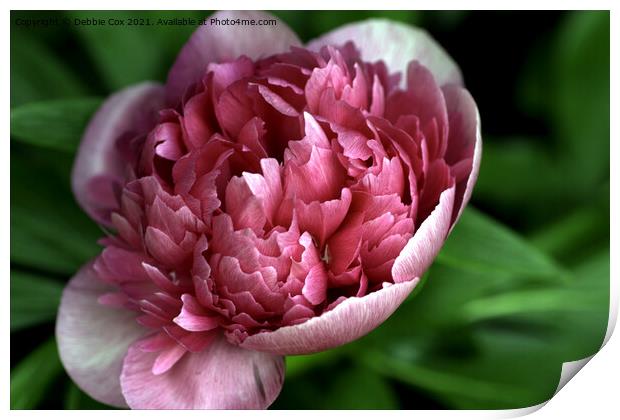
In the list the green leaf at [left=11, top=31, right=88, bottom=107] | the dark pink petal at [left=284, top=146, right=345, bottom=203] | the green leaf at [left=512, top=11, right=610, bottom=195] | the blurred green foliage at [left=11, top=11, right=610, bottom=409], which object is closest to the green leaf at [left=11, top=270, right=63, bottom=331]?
the blurred green foliage at [left=11, top=11, right=610, bottom=409]

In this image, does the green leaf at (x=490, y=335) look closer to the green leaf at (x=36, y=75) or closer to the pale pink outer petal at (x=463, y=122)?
the pale pink outer petal at (x=463, y=122)

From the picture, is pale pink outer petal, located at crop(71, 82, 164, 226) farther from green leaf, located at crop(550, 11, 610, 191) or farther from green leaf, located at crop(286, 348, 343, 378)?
green leaf, located at crop(550, 11, 610, 191)

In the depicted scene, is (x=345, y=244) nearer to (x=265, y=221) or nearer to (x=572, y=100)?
(x=265, y=221)

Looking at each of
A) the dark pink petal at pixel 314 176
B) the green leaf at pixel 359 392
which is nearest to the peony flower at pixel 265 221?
the dark pink petal at pixel 314 176

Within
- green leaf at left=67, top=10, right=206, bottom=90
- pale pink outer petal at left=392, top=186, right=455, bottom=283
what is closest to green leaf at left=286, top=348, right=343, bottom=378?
pale pink outer petal at left=392, top=186, right=455, bottom=283

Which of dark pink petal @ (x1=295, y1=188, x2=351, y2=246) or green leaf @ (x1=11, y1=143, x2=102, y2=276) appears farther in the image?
green leaf @ (x1=11, y1=143, x2=102, y2=276)

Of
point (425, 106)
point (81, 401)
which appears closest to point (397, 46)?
point (425, 106)

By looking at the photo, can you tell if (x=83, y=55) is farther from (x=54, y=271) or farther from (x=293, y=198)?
(x=293, y=198)

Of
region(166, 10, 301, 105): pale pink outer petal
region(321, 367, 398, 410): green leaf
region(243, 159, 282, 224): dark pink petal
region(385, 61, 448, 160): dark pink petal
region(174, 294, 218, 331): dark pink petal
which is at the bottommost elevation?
region(321, 367, 398, 410): green leaf

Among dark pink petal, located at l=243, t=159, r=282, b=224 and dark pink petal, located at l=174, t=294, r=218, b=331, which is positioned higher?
dark pink petal, located at l=243, t=159, r=282, b=224
